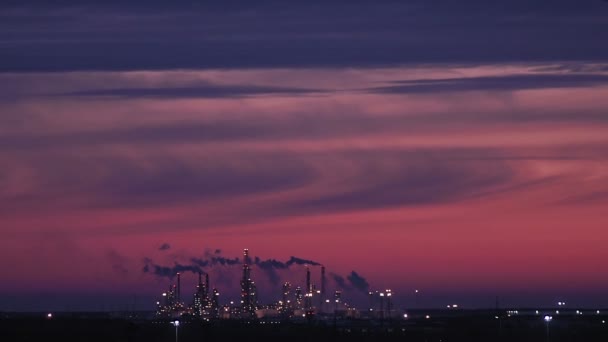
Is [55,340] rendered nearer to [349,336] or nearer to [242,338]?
[242,338]

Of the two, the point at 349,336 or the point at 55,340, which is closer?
the point at 55,340

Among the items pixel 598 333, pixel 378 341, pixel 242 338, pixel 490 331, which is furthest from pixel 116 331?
pixel 598 333

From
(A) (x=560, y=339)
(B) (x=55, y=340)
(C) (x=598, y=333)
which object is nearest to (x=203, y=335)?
(B) (x=55, y=340)

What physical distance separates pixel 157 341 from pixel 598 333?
228 ft

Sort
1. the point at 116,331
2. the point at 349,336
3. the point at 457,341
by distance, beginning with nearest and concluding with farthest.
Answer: the point at 457,341 → the point at 349,336 → the point at 116,331

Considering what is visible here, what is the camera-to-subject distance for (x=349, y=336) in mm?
159750

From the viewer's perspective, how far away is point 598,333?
6570 inches

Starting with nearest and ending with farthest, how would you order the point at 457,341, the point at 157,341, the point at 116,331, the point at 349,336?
the point at 157,341, the point at 457,341, the point at 349,336, the point at 116,331

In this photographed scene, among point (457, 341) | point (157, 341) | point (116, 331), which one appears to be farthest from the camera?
point (116, 331)

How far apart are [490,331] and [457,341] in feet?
115

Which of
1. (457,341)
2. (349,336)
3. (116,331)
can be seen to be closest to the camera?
(457,341)

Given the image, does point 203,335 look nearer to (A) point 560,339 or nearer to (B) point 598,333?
(A) point 560,339

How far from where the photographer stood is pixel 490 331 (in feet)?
583

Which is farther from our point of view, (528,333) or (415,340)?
(528,333)
